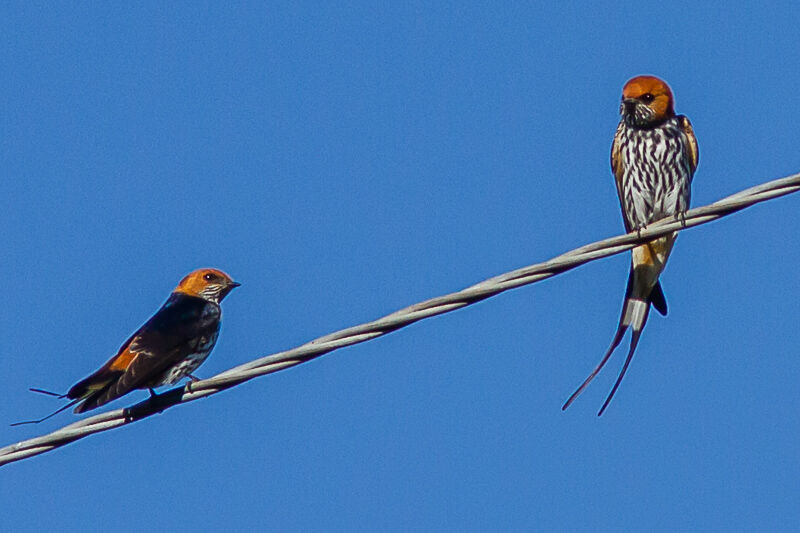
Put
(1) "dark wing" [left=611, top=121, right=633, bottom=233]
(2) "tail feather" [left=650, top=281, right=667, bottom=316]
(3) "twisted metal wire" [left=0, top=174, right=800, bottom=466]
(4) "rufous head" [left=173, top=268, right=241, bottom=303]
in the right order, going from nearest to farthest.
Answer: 1. (3) "twisted metal wire" [left=0, top=174, right=800, bottom=466]
2. (2) "tail feather" [left=650, top=281, right=667, bottom=316]
3. (1) "dark wing" [left=611, top=121, right=633, bottom=233]
4. (4) "rufous head" [left=173, top=268, right=241, bottom=303]

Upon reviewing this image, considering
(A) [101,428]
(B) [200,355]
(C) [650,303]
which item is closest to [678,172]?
(C) [650,303]

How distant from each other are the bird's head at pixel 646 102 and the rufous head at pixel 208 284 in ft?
9.49

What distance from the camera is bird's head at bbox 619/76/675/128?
23.1 ft

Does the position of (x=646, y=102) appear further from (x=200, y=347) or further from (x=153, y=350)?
(x=153, y=350)

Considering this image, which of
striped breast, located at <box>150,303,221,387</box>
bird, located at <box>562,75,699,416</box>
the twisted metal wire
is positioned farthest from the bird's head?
the twisted metal wire

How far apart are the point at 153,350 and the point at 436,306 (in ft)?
9.32

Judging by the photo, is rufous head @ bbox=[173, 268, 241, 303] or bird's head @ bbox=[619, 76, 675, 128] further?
rufous head @ bbox=[173, 268, 241, 303]

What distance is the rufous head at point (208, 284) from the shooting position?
8195mm

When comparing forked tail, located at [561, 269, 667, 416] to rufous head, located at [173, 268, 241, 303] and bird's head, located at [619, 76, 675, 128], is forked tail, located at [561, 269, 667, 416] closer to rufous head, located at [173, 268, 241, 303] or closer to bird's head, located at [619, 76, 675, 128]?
bird's head, located at [619, 76, 675, 128]

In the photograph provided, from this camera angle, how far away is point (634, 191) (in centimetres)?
712

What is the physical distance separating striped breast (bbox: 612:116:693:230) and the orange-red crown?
0.08 m

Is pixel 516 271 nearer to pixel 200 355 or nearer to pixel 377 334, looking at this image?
pixel 377 334

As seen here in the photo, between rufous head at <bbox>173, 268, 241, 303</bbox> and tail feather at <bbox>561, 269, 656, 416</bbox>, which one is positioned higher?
rufous head at <bbox>173, 268, 241, 303</bbox>

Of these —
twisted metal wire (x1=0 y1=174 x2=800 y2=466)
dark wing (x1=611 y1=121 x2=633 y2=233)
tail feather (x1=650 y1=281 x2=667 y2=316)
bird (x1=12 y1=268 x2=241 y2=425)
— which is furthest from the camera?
dark wing (x1=611 y1=121 x2=633 y2=233)
